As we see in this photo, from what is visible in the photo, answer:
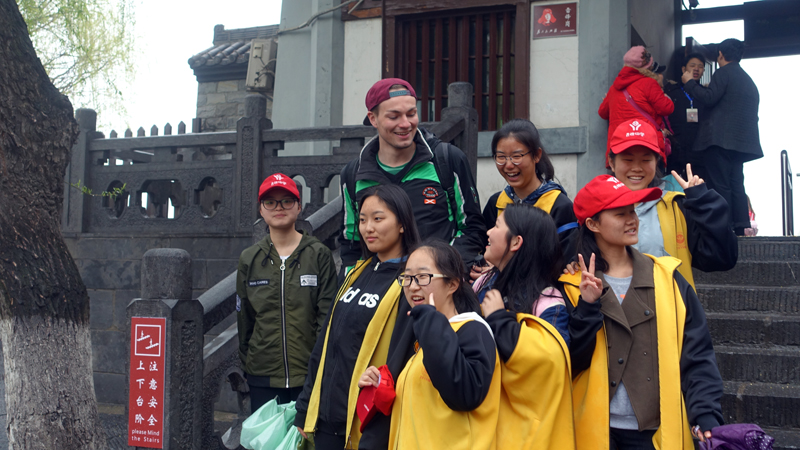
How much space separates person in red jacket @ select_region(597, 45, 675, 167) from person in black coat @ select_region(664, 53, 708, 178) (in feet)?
1.88

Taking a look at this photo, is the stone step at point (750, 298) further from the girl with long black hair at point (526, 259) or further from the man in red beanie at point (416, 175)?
the girl with long black hair at point (526, 259)

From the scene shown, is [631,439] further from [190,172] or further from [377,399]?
[190,172]

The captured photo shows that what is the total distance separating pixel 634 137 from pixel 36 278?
3681mm

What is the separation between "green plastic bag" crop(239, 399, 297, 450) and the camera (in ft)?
10.6

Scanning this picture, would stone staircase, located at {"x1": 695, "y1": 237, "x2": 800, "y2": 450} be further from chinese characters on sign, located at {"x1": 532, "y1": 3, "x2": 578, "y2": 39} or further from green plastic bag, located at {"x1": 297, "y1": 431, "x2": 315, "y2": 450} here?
chinese characters on sign, located at {"x1": 532, "y1": 3, "x2": 578, "y2": 39}

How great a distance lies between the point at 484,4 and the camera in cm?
812

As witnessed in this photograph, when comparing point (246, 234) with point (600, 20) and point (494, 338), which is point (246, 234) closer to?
point (600, 20)

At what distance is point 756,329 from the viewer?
15.3 feet

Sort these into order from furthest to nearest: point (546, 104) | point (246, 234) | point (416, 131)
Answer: point (546, 104), point (246, 234), point (416, 131)

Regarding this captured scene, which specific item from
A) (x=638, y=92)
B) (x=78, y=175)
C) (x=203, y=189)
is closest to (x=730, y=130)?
(x=638, y=92)

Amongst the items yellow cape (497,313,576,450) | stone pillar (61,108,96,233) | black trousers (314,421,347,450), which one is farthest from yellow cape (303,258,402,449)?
stone pillar (61,108,96,233)

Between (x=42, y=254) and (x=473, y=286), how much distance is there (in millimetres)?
3127

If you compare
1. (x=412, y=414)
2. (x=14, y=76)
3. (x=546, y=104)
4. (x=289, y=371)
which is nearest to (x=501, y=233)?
(x=412, y=414)

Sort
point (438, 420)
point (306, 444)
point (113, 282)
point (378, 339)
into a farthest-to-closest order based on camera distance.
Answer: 1. point (113, 282)
2. point (306, 444)
3. point (378, 339)
4. point (438, 420)
